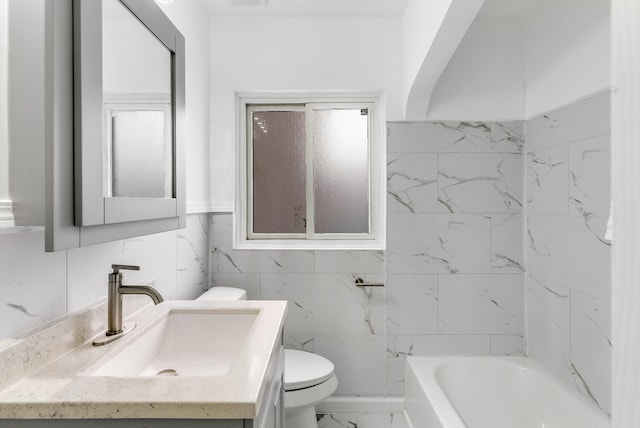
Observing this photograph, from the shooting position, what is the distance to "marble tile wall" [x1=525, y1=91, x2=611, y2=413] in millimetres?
1715

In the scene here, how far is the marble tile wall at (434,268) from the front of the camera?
237cm

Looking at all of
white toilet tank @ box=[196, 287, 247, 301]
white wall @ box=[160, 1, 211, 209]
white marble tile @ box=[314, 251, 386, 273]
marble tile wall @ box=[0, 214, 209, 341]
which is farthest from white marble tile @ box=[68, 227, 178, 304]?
white marble tile @ box=[314, 251, 386, 273]

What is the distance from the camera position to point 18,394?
0.77 metres

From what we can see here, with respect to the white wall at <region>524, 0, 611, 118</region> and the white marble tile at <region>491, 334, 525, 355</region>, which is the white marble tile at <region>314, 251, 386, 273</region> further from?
the white wall at <region>524, 0, 611, 118</region>

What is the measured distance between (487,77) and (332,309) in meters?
1.65

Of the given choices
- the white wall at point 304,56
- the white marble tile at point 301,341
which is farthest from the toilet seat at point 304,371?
the white wall at point 304,56

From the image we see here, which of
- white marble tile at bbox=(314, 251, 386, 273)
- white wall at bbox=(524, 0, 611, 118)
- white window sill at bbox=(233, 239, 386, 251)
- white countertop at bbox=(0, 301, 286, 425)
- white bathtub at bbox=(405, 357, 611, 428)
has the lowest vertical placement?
white bathtub at bbox=(405, 357, 611, 428)

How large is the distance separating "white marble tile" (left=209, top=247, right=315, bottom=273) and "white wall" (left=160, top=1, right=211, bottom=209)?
32 centimetres

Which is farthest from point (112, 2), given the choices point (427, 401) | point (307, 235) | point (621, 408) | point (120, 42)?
point (427, 401)

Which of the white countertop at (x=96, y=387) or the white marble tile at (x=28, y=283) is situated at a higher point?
the white marble tile at (x=28, y=283)

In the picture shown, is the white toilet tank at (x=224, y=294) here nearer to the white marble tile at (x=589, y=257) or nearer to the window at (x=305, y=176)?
the window at (x=305, y=176)

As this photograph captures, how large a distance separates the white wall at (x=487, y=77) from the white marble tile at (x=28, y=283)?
2033mm

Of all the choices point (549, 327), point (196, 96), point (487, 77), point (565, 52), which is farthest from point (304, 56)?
point (549, 327)

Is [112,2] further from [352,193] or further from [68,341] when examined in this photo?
[352,193]
